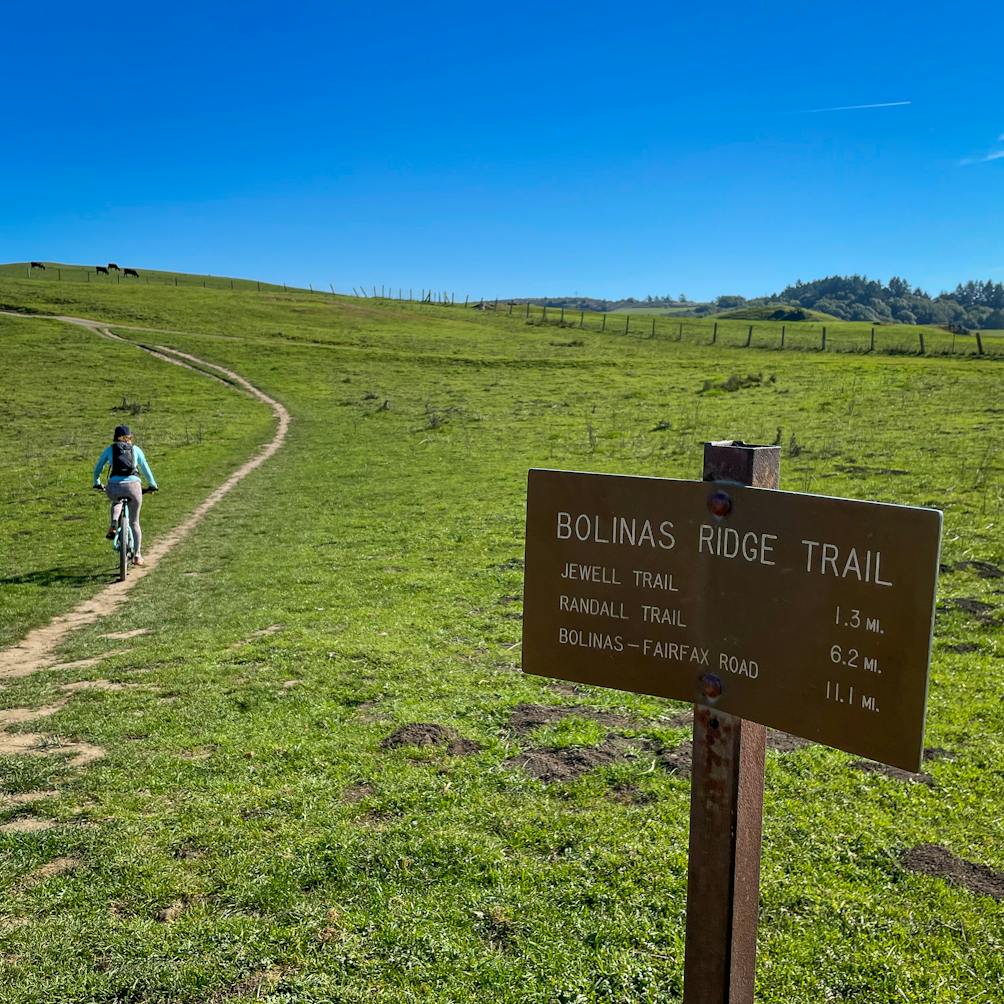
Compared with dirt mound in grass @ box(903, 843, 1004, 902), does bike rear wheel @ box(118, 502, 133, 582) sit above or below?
above

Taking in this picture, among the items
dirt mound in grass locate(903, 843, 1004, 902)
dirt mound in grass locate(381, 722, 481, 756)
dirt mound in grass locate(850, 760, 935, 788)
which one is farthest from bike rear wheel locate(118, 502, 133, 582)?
dirt mound in grass locate(903, 843, 1004, 902)

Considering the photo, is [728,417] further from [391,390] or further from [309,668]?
[309,668]

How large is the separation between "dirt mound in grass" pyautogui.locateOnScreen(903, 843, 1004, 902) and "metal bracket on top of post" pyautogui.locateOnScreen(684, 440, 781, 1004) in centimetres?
275

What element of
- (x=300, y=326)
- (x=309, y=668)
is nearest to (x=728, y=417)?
(x=309, y=668)

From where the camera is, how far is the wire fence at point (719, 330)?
72688 mm

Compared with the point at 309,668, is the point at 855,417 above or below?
above

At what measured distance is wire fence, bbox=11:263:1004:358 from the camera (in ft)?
238

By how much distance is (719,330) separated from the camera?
106 meters

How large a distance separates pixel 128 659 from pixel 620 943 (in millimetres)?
7702

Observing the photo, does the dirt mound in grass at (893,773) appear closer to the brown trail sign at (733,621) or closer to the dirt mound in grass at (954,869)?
the dirt mound in grass at (954,869)

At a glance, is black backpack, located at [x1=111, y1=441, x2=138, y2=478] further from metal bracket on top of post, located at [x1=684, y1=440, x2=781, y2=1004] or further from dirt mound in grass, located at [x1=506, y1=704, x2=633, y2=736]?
metal bracket on top of post, located at [x1=684, y1=440, x2=781, y2=1004]

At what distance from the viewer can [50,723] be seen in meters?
8.25

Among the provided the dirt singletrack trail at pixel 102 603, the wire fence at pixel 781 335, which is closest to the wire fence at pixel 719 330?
the wire fence at pixel 781 335

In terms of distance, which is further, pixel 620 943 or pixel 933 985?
pixel 620 943
